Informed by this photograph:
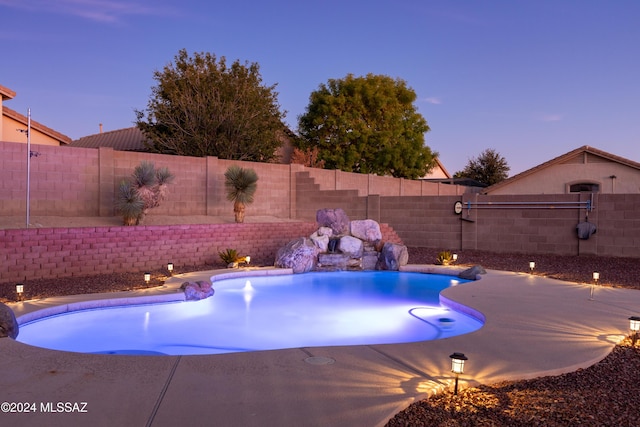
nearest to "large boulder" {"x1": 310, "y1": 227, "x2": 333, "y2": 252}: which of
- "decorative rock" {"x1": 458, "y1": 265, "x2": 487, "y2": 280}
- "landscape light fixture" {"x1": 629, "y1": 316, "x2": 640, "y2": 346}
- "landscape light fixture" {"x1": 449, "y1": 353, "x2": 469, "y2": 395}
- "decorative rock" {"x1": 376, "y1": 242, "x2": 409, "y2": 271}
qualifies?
"decorative rock" {"x1": 376, "y1": 242, "x2": 409, "y2": 271}

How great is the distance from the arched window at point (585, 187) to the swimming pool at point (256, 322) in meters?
15.3

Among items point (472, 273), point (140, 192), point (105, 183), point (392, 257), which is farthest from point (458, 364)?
point (105, 183)

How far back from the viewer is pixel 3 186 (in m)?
11.5

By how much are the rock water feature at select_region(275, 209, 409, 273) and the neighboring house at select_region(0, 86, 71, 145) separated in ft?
38.8

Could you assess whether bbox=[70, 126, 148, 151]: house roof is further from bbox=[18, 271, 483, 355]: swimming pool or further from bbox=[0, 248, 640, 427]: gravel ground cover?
bbox=[0, 248, 640, 427]: gravel ground cover

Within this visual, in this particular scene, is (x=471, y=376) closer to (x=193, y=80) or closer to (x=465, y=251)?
(x=465, y=251)

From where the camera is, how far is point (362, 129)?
27500mm

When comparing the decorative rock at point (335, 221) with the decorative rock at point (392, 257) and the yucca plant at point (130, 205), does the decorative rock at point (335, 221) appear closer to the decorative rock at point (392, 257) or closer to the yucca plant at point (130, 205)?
the decorative rock at point (392, 257)

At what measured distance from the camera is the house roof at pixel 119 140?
1094 inches

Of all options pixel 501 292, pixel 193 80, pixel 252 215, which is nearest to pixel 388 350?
pixel 501 292

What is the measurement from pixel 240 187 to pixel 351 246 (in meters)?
4.13

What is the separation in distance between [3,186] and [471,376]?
11848 millimetres

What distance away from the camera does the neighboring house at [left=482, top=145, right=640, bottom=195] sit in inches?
829

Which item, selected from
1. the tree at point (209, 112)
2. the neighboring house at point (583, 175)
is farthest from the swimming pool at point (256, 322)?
the neighboring house at point (583, 175)
